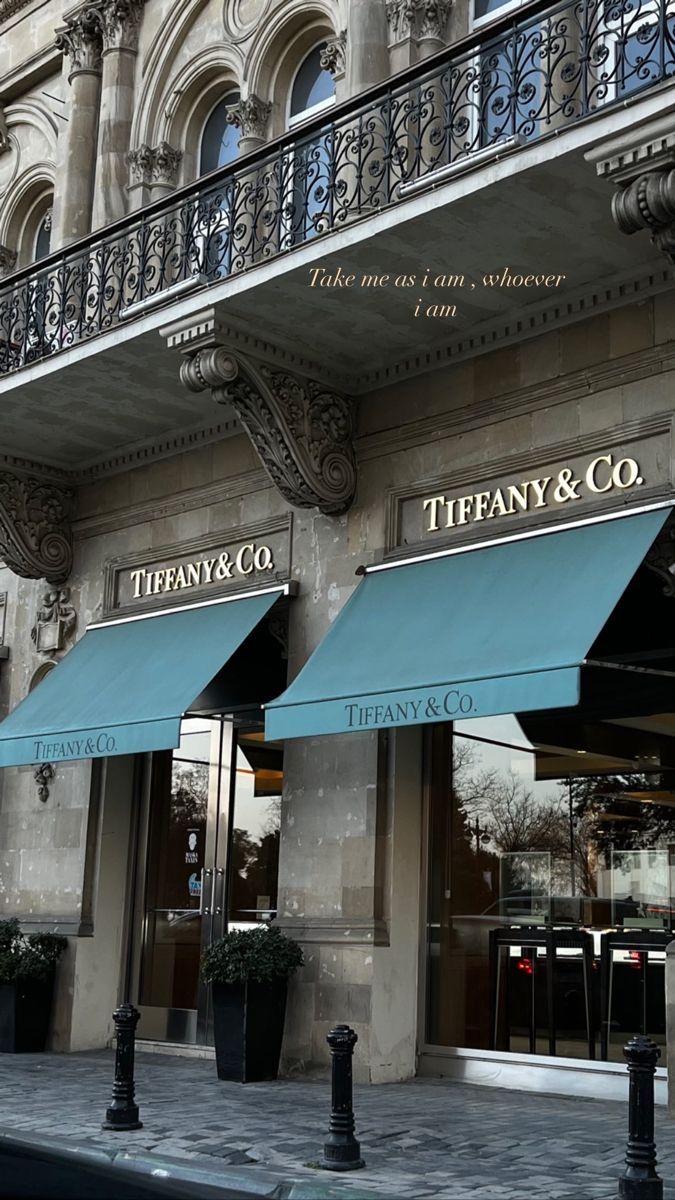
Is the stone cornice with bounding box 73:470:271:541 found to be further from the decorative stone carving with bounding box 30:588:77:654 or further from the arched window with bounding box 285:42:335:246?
the arched window with bounding box 285:42:335:246

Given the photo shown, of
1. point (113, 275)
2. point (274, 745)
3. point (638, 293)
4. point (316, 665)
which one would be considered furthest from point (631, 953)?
point (113, 275)

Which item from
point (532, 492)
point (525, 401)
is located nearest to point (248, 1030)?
point (532, 492)

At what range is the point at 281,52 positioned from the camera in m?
15.0

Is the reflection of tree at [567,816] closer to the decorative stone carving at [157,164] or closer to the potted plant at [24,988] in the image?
the potted plant at [24,988]

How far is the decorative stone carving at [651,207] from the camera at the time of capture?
Answer: 362 inches

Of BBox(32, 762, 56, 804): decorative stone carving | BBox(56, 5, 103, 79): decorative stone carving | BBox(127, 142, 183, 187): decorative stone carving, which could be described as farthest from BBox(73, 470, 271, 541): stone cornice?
BBox(56, 5, 103, 79): decorative stone carving

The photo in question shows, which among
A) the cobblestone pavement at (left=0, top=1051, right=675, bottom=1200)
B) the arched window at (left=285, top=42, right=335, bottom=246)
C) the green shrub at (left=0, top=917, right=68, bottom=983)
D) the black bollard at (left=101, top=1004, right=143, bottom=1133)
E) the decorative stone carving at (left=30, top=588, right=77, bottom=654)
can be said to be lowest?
the cobblestone pavement at (left=0, top=1051, right=675, bottom=1200)

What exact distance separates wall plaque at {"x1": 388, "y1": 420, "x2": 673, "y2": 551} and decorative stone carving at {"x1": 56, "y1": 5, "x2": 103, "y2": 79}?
7486mm

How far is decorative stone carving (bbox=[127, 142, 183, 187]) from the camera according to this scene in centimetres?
1569

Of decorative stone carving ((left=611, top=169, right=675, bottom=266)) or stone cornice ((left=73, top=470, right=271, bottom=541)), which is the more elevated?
decorative stone carving ((left=611, top=169, right=675, bottom=266))

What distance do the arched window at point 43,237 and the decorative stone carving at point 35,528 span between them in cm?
410

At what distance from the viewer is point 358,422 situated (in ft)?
42.4

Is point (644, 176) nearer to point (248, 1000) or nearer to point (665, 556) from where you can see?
point (665, 556)

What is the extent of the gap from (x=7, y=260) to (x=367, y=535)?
811 centimetres
